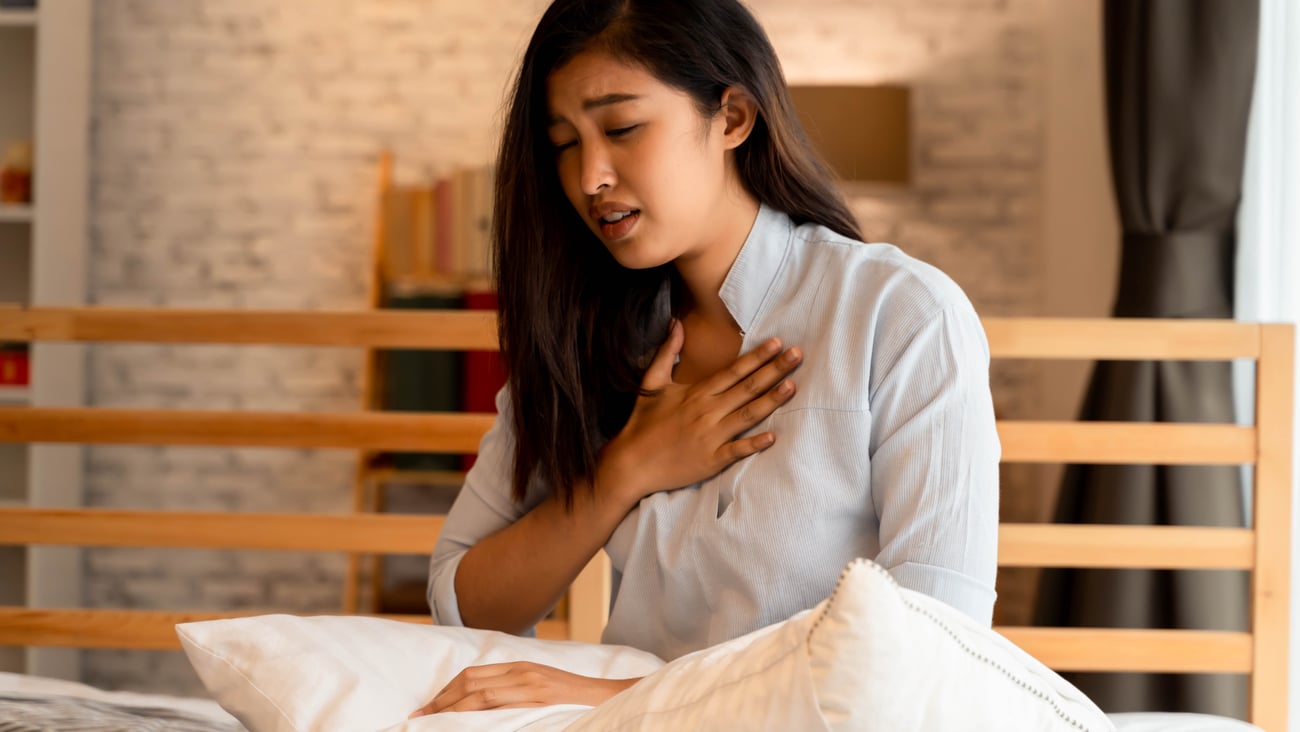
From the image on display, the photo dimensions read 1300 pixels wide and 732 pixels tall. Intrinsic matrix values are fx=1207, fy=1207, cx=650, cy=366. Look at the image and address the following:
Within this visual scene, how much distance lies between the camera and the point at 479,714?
0.90 m

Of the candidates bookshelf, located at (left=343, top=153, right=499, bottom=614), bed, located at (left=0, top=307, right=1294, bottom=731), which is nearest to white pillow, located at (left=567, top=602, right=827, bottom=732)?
bed, located at (left=0, top=307, right=1294, bottom=731)

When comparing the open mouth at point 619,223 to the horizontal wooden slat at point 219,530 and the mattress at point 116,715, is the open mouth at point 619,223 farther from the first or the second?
the horizontal wooden slat at point 219,530

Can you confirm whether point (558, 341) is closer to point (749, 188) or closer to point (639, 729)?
point (749, 188)

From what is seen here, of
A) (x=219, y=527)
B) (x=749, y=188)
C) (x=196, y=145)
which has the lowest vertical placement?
(x=219, y=527)

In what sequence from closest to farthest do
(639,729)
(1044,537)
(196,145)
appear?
(639,729) → (1044,537) → (196,145)

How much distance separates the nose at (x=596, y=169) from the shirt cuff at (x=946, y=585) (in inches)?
18.9

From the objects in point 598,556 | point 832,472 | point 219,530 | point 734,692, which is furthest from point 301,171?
point 734,692

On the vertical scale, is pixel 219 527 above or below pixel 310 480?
above

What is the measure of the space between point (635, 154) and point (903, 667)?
720 millimetres

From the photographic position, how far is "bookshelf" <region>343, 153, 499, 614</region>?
3.56m

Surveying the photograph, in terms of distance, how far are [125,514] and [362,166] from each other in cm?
202

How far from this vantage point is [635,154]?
1.23 m

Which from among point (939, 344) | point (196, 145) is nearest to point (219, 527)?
point (939, 344)

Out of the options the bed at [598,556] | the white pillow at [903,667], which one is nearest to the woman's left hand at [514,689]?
the white pillow at [903,667]
